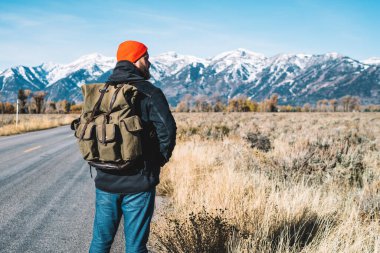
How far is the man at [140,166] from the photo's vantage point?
105 inches

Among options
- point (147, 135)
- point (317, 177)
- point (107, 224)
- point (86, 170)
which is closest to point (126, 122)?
point (147, 135)

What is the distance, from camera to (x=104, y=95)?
2.67m

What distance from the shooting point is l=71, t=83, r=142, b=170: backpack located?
2.57 meters

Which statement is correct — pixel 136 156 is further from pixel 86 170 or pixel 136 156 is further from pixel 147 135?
pixel 86 170

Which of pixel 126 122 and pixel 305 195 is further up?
pixel 126 122

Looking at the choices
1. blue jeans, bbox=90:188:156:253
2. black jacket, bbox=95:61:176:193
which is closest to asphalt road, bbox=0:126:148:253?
blue jeans, bbox=90:188:156:253

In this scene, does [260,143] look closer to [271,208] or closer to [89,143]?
[271,208]

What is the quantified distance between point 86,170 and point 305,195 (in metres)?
6.23

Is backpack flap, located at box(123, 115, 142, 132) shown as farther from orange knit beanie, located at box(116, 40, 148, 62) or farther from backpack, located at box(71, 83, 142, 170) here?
orange knit beanie, located at box(116, 40, 148, 62)

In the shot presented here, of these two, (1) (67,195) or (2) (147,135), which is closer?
(2) (147,135)

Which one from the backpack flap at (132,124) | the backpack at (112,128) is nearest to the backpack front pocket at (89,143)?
the backpack at (112,128)

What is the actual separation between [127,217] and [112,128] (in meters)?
0.73

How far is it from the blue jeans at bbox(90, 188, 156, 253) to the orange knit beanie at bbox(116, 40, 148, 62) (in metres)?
1.05

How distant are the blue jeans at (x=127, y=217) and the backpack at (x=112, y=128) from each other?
26 cm
